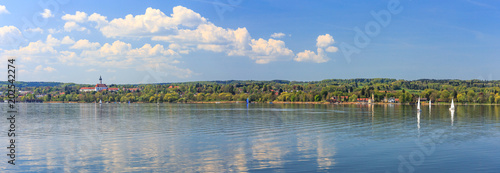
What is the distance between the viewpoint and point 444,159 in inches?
968

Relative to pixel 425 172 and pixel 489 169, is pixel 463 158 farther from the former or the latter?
pixel 425 172

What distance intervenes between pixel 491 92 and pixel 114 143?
192 metres

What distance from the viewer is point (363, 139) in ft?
112

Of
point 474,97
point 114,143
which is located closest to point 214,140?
point 114,143

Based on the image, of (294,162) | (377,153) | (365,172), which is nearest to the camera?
(365,172)

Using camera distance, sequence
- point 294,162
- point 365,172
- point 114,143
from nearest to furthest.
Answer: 1. point 365,172
2. point 294,162
3. point 114,143

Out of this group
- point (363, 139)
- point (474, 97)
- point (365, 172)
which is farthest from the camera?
point (474, 97)

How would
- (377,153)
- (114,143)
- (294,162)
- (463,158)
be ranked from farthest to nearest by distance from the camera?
1. (114,143)
2. (377,153)
3. (463,158)
4. (294,162)

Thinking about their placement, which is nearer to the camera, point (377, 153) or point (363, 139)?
point (377, 153)

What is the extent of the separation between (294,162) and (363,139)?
Answer: 43.5 ft

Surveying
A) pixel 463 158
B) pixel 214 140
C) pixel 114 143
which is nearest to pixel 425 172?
pixel 463 158

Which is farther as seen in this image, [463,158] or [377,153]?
[377,153]

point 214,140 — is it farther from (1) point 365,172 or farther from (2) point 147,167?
(1) point 365,172

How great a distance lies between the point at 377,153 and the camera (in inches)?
1051
